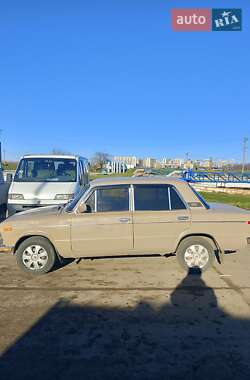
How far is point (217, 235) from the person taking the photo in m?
5.62

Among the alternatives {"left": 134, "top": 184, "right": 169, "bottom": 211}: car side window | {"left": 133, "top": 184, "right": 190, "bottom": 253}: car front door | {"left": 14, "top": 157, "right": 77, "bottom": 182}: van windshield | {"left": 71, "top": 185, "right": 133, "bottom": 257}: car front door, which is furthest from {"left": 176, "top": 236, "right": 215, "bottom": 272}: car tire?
{"left": 14, "top": 157, "right": 77, "bottom": 182}: van windshield

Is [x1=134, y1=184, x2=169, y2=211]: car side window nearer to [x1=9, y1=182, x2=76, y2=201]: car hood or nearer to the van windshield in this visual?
[x1=9, y1=182, x2=76, y2=201]: car hood

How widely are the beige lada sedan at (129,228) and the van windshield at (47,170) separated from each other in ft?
11.4

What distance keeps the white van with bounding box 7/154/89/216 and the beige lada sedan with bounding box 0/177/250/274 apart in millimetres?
2465

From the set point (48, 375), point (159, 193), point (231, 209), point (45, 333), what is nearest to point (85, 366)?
point (48, 375)

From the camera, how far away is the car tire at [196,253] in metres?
5.65

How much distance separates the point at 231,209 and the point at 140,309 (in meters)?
2.86

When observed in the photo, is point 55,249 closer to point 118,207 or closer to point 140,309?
point 118,207

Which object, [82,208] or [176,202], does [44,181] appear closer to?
[82,208]

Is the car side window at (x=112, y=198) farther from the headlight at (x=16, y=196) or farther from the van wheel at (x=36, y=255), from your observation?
the headlight at (x=16, y=196)

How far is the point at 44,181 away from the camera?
349 inches

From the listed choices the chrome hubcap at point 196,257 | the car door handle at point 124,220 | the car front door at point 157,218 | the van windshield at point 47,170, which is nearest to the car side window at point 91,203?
the car door handle at point 124,220

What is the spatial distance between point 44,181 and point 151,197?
4.21 meters

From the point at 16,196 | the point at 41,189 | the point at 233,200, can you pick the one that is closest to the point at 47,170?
the point at 41,189
